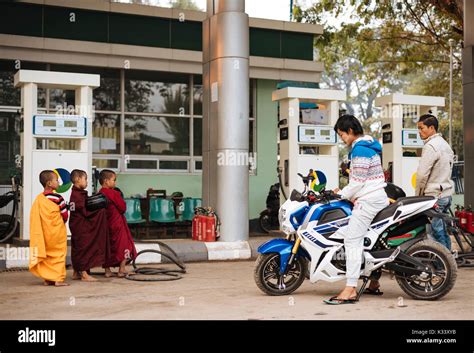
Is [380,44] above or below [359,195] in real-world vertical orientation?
above

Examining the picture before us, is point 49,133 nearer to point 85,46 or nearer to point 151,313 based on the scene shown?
point 85,46

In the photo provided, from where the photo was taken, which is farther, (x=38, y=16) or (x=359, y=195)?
(x=38, y=16)

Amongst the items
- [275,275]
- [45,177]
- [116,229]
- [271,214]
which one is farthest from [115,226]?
[271,214]

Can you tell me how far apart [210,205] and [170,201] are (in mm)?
2907

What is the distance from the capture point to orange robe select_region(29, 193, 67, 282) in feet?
30.4

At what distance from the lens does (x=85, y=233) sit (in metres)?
9.76

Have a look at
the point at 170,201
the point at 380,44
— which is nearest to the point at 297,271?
the point at 170,201

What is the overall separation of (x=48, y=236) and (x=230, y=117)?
4588 mm

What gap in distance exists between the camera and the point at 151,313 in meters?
7.19

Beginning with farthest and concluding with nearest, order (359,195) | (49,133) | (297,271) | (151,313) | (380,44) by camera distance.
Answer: (380,44) → (49,133) → (297,271) → (359,195) → (151,313)

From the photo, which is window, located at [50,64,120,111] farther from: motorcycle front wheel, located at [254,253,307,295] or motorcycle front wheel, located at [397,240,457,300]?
motorcycle front wheel, located at [397,240,457,300]

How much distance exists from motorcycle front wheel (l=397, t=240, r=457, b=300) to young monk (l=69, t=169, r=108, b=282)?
13.2 feet

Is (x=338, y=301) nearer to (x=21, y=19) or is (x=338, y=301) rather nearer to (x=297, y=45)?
(x=21, y=19)

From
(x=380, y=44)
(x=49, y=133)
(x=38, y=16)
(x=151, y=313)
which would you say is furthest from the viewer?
(x=380, y=44)
